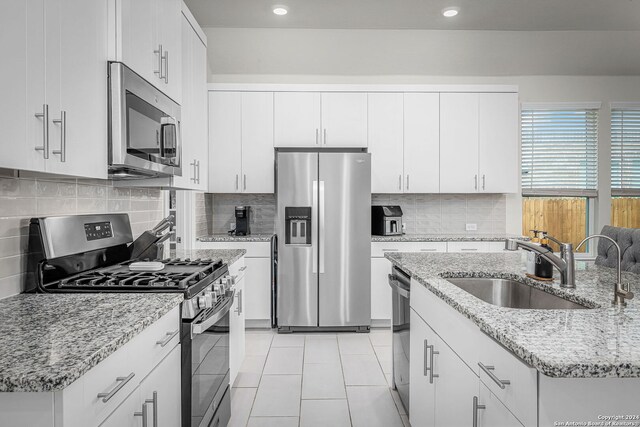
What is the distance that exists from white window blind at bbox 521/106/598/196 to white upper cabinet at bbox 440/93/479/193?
29.9 inches

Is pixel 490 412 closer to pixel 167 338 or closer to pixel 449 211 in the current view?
pixel 167 338

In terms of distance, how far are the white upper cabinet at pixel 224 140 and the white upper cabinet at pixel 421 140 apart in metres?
1.75

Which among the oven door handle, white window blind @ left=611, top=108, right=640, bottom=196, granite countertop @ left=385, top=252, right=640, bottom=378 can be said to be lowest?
the oven door handle

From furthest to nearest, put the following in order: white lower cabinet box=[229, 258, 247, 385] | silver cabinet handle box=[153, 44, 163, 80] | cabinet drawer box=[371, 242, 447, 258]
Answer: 1. cabinet drawer box=[371, 242, 447, 258]
2. white lower cabinet box=[229, 258, 247, 385]
3. silver cabinet handle box=[153, 44, 163, 80]

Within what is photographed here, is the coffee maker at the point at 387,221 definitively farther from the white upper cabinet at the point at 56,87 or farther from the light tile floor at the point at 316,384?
the white upper cabinet at the point at 56,87

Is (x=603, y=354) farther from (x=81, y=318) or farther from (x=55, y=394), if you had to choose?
(x=81, y=318)

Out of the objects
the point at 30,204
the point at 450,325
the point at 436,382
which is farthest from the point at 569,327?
the point at 30,204

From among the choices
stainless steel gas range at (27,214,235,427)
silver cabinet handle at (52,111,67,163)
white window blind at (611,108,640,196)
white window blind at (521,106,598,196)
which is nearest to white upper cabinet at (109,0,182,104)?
silver cabinet handle at (52,111,67,163)

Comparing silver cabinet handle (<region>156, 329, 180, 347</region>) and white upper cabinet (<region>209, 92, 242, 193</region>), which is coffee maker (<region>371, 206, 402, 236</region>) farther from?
silver cabinet handle (<region>156, 329, 180, 347</region>)

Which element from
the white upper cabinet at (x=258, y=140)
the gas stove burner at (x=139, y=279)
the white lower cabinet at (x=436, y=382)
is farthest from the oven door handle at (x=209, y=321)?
the white upper cabinet at (x=258, y=140)

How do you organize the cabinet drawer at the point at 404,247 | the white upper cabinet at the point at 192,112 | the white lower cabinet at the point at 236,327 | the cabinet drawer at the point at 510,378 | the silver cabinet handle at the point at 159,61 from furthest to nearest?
the cabinet drawer at the point at 404,247, the white upper cabinet at the point at 192,112, the white lower cabinet at the point at 236,327, the silver cabinet handle at the point at 159,61, the cabinet drawer at the point at 510,378

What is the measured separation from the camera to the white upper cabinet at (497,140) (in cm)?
462

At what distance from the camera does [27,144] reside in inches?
49.1

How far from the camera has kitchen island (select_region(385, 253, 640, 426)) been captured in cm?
95
